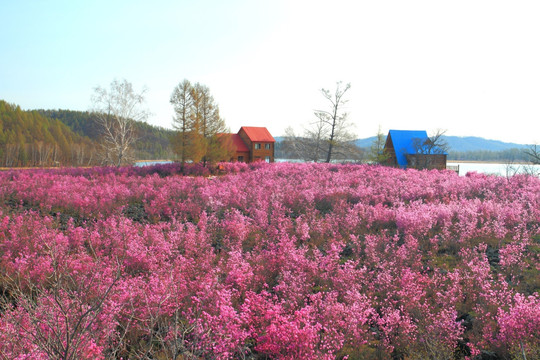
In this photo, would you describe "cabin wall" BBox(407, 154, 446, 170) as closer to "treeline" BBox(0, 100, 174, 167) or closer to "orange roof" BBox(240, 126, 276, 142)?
"orange roof" BBox(240, 126, 276, 142)

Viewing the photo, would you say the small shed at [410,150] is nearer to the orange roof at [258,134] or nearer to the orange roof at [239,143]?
the orange roof at [258,134]

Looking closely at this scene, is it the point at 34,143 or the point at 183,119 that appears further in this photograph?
the point at 34,143

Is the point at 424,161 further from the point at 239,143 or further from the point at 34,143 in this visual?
the point at 34,143

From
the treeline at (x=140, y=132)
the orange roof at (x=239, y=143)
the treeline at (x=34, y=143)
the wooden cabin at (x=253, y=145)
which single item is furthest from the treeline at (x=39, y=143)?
the wooden cabin at (x=253, y=145)

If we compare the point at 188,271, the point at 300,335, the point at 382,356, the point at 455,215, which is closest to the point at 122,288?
the point at 188,271

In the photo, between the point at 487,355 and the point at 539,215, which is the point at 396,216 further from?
the point at 487,355

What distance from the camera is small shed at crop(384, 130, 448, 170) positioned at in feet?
108

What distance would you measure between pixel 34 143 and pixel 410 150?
82574 millimetres

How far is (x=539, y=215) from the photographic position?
966cm

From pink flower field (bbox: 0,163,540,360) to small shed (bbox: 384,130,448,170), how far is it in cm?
2049

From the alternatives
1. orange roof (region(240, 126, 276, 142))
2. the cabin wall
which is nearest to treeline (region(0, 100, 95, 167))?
orange roof (region(240, 126, 276, 142))

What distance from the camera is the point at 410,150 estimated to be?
119ft

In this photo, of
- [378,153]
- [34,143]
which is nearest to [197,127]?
[378,153]

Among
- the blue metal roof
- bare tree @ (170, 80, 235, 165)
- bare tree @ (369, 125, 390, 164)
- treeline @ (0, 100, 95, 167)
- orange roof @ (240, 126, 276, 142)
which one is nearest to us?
bare tree @ (170, 80, 235, 165)
